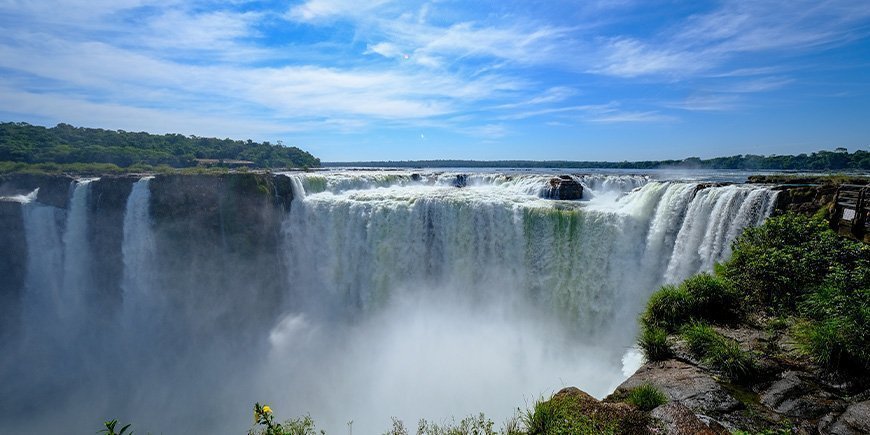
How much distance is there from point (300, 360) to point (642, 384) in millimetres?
13963

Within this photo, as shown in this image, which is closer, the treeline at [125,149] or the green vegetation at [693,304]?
the green vegetation at [693,304]

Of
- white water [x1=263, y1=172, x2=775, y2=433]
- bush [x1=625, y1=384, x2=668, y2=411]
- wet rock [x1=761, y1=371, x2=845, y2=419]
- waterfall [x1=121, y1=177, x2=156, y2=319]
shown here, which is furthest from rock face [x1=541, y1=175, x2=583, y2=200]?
waterfall [x1=121, y1=177, x2=156, y2=319]

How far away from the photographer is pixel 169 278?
19.4m

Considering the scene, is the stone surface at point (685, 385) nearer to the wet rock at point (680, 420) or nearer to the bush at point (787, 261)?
the wet rock at point (680, 420)

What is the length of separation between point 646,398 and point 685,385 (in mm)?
809

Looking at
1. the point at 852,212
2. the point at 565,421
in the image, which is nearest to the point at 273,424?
the point at 565,421

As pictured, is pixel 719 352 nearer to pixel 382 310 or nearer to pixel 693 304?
pixel 693 304

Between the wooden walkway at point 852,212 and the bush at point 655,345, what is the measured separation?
5814 millimetres

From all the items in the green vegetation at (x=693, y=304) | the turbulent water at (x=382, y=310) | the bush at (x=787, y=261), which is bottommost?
the turbulent water at (x=382, y=310)

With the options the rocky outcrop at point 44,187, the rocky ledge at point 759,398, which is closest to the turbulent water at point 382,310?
the rocky outcrop at point 44,187

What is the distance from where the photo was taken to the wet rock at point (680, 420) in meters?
4.49

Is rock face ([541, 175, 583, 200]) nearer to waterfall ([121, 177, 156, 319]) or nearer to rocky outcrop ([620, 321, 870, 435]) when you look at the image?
rocky outcrop ([620, 321, 870, 435])

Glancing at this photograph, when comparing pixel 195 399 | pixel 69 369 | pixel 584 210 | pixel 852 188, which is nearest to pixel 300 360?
pixel 195 399

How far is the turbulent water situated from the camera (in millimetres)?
13086
